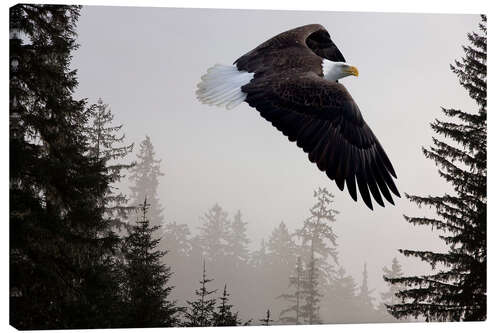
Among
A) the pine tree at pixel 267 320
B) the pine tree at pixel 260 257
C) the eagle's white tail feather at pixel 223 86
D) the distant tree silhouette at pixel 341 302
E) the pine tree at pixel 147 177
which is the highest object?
the eagle's white tail feather at pixel 223 86

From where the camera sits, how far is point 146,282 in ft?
22.5

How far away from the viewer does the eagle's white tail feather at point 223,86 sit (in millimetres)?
6336

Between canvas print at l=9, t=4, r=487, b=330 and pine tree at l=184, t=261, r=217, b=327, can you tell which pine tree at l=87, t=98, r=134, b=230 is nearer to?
canvas print at l=9, t=4, r=487, b=330

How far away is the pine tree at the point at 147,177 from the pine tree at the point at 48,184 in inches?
13.8

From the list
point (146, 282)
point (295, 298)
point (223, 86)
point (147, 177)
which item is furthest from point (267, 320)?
point (223, 86)

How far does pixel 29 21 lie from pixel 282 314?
10.3 feet

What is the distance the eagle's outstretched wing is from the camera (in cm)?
571

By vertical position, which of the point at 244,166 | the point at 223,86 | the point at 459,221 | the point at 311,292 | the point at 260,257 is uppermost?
the point at 223,86

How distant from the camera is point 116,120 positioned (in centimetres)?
630

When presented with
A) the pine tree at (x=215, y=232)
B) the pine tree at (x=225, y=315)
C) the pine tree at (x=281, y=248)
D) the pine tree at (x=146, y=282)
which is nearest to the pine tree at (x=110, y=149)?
the pine tree at (x=146, y=282)

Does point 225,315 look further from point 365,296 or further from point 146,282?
point 365,296

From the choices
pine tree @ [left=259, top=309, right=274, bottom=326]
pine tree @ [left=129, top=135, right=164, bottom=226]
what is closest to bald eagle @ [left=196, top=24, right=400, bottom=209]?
pine tree @ [left=129, top=135, right=164, bottom=226]

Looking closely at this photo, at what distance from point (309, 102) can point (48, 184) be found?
82.3 inches

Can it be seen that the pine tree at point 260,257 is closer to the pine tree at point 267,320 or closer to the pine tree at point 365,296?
the pine tree at point 267,320
